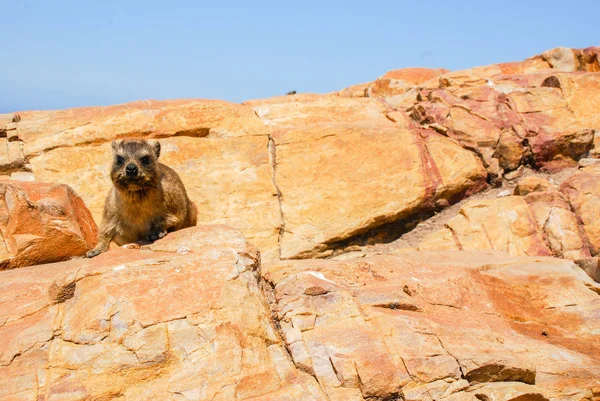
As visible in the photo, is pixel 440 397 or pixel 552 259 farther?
pixel 552 259

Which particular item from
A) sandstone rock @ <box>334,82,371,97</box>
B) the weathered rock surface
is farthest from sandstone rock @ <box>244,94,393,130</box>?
sandstone rock @ <box>334,82,371,97</box>

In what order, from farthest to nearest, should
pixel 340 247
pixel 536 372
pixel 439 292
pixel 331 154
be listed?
pixel 331 154 < pixel 340 247 < pixel 439 292 < pixel 536 372

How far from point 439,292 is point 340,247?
3427 mm

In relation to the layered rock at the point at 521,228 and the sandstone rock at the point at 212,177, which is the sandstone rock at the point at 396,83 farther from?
the sandstone rock at the point at 212,177

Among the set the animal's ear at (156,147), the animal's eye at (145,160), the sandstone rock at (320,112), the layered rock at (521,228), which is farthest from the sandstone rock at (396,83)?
the animal's eye at (145,160)

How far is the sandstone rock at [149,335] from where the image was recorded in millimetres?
4824

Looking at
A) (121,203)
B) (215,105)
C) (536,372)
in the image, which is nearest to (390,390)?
(536,372)

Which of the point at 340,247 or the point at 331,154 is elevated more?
the point at 331,154

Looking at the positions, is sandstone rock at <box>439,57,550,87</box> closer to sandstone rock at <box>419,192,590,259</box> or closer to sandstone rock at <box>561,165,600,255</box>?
sandstone rock at <box>561,165,600,255</box>

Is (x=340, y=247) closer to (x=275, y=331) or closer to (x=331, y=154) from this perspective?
(x=331, y=154)

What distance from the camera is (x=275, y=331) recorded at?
5.59m

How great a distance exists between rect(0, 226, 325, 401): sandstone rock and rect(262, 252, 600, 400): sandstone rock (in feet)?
1.17

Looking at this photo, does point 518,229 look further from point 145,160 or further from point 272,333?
point 145,160

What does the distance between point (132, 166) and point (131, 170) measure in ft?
0.17
